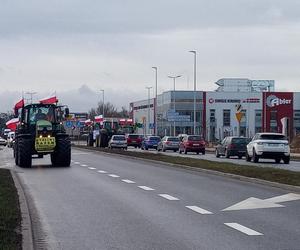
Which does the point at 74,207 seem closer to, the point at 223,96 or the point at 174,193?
the point at 174,193

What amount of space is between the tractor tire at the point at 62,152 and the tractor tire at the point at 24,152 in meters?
1.29

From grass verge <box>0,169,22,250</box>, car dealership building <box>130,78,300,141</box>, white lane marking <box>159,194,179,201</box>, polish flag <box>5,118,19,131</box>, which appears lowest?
white lane marking <box>159,194,179,201</box>

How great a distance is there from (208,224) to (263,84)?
130 m

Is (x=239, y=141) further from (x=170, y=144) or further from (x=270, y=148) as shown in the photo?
(x=170, y=144)

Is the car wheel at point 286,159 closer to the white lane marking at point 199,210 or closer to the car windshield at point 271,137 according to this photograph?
the car windshield at point 271,137

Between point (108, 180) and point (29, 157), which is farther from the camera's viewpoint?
point (29, 157)

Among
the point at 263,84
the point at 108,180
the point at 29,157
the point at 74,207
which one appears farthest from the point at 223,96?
the point at 74,207

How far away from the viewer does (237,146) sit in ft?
146

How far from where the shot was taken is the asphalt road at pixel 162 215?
10.3 meters

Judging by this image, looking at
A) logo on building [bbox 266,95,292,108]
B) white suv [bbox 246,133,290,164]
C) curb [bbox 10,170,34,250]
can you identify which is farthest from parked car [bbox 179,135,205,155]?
logo on building [bbox 266,95,292,108]

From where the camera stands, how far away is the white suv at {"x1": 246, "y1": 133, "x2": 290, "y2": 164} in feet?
119

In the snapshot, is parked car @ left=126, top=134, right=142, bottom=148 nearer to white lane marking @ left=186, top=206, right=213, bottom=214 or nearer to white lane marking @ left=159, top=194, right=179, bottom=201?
white lane marking @ left=159, top=194, right=179, bottom=201

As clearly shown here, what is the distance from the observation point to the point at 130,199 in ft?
53.0

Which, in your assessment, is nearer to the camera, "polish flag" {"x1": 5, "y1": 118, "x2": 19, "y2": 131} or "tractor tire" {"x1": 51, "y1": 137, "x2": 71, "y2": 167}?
"tractor tire" {"x1": 51, "y1": 137, "x2": 71, "y2": 167}
